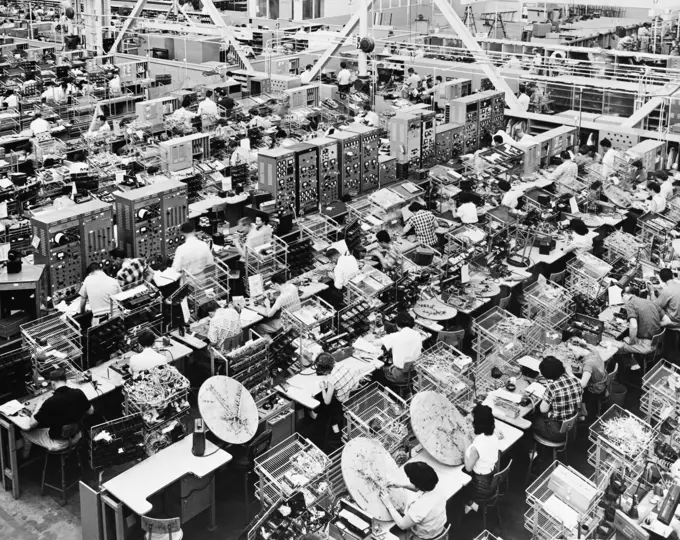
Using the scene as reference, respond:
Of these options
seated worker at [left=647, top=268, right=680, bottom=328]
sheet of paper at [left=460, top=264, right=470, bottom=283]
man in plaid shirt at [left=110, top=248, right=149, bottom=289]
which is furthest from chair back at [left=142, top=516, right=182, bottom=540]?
seated worker at [left=647, top=268, right=680, bottom=328]

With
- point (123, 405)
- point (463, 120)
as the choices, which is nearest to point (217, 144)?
point (463, 120)

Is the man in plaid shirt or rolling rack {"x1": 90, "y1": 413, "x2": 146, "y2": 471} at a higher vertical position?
the man in plaid shirt

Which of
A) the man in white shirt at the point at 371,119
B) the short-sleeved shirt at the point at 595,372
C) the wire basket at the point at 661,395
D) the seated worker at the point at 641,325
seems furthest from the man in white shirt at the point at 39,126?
the wire basket at the point at 661,395

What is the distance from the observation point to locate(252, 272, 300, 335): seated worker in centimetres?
1179

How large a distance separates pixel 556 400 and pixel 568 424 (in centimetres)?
30

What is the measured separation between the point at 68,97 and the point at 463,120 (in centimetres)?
1029

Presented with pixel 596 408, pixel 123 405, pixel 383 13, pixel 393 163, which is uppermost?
pixel 383 13

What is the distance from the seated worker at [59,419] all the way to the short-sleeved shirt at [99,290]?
2016mm

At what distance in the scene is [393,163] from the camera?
17.2 meters

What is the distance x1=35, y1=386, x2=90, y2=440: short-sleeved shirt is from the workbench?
0.96 m

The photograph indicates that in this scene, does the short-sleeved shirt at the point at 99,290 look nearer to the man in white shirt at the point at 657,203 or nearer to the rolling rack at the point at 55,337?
the rolling rack at the point at 55,337

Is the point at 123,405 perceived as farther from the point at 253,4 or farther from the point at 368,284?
the point at 253,4

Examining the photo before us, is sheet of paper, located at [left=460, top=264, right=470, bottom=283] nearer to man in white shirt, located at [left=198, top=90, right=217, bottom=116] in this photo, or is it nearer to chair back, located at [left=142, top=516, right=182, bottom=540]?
chair back, located at [left=142, top=516, right=182, bottom=540]

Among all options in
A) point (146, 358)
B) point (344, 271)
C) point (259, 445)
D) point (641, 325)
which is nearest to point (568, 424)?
point (641, 325)
